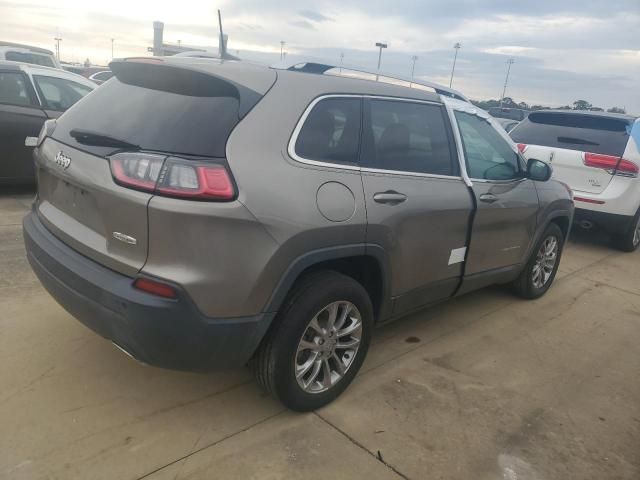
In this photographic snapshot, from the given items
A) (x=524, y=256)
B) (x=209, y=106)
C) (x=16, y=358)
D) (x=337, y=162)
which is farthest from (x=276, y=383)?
(x=524, y=256)

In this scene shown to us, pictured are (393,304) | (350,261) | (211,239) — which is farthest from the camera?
(393,304)

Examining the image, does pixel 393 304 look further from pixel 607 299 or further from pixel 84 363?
pixel 607 299

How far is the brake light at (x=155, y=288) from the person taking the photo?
2.18 metres

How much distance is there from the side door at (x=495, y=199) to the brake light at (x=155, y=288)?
2.16m

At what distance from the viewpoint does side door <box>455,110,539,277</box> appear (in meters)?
3.61

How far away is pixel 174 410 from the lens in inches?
109

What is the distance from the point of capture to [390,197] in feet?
9.45

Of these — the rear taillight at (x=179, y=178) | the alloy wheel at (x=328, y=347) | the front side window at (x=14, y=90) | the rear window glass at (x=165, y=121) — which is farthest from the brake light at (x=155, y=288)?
the front side window at (x=14, y=90)

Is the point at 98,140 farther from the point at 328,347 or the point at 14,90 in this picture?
the point at 14,90

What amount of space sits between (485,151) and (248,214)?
7.20ft

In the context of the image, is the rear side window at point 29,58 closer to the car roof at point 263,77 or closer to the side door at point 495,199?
the car roof at point 263,77

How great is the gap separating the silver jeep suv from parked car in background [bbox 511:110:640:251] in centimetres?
374

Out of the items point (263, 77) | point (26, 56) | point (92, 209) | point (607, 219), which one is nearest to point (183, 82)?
point (263, 77)

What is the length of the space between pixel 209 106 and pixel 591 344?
3.32 m
